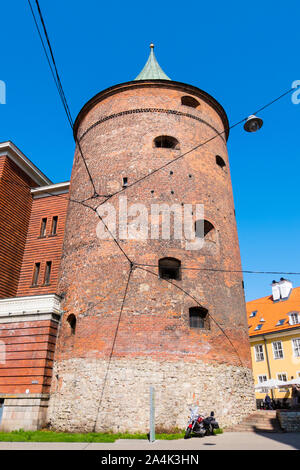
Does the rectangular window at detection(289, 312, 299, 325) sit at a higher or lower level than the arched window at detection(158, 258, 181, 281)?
higher

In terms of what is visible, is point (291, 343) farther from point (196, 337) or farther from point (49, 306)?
point (49, 306)

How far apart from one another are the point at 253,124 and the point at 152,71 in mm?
10703

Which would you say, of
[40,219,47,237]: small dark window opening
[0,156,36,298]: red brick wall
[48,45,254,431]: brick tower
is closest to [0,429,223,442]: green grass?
[48,45,254,431]: brick tower

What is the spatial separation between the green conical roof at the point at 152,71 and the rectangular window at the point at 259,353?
18.7 metres

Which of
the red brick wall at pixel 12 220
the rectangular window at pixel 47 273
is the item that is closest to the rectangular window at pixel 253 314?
the rectangular window at pixel 47 273

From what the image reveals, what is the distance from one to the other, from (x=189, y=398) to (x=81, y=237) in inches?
283

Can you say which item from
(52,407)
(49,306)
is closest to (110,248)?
(49,306)

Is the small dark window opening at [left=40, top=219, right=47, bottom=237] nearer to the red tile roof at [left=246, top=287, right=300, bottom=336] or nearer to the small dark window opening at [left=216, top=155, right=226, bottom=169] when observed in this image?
the small dark window opening at [left=216, top=155, right=226, bottom=169]

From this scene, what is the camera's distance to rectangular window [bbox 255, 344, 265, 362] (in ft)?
84.7

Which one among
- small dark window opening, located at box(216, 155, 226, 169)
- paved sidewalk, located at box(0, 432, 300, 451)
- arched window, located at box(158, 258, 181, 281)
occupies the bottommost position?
paved sidewalk, located at box(0, 432, 300, 451)

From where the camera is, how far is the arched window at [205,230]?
46.6 feet

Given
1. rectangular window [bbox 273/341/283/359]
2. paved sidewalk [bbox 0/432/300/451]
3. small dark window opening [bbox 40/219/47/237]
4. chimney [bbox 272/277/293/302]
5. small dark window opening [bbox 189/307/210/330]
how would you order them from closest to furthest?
paved sidewalk [bbox 0/432/300/451]
small dark window opening [bbox 189/307/210/330]
small dark window opening [bbox 40/219/47/237]
rectangular window [bbox 273/341/283/359]
chimney [bbox 272/277/293/302]

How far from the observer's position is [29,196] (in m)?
19.5

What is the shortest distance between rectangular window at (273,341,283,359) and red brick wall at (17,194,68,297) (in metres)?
16.2
